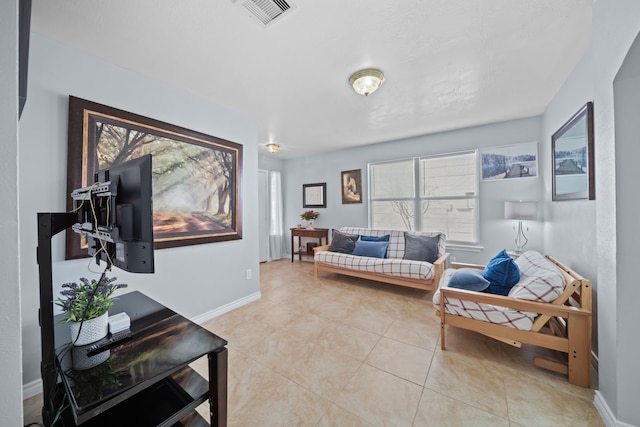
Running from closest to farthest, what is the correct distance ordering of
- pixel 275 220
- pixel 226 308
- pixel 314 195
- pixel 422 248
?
pixel 226 308 → pixel 422 248 → pixel 314 195 → pixel 275 220

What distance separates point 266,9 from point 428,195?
354 centimetres

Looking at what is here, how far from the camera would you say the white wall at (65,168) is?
1528 millimetres

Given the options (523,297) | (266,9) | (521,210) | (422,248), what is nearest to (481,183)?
(521,210)

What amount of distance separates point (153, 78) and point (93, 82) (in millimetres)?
456

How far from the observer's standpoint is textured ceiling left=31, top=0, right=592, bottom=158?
4.69ft

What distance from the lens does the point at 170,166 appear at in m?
2.22

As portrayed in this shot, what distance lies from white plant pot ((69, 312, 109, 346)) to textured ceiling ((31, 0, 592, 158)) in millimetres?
1765

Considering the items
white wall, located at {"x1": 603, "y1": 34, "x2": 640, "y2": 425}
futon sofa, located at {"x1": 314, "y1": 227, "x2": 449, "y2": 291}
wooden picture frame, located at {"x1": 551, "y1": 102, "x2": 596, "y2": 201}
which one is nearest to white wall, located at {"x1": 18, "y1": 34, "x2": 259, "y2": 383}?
futon sofa, located at {"x1": 314, "y1": 227, "x2": 449, "y2": 291}

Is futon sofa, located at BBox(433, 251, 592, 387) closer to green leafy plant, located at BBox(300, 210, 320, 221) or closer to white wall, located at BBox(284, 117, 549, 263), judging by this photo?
white wall, located at BBox(284, 117, 549, 263)

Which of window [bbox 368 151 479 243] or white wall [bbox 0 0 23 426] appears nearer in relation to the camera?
white wall [bbox 0 0 23 426]

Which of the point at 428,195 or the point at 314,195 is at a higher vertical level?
the point at 314,195

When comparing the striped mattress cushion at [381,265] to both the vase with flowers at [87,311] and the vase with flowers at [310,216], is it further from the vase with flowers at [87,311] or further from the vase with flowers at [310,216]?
the vase with flowers at [87,311]

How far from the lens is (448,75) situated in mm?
2162

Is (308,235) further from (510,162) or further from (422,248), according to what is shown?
(510,162)
